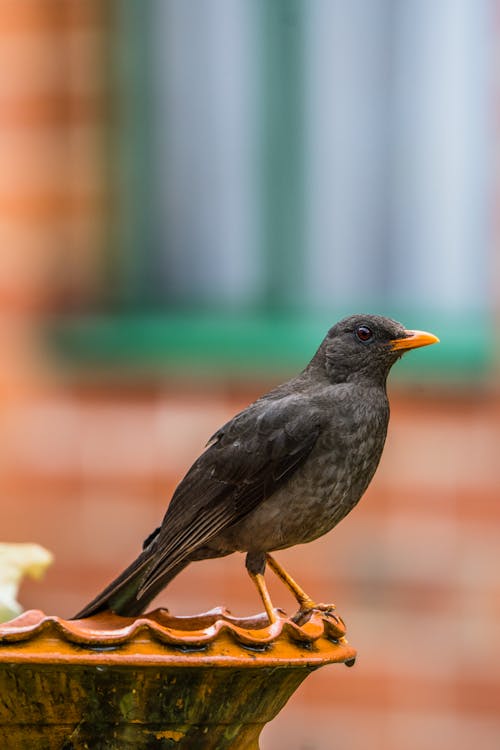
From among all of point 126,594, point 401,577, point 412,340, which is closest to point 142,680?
point 126,594

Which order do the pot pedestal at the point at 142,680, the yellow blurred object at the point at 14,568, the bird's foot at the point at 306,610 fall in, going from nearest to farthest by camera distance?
the pot pedestal at the point at 142,680 → the yellow blurred object at the point at 14,568 → the bird's foot at the point at 306,610

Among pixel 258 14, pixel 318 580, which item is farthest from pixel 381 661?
pixel 258 14

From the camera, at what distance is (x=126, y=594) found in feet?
9.30

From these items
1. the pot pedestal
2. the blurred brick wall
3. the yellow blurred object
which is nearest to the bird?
the yellow blurred object

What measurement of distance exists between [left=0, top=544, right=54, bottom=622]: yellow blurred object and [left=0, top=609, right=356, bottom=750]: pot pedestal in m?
0.28

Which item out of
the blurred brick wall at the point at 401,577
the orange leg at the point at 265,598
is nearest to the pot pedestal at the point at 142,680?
the orange leg at the point at 265,598

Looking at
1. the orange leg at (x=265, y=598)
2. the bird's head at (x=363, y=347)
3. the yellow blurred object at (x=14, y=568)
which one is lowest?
the orange leg at (x=265, y=598)

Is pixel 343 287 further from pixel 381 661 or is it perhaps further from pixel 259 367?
pixel 381 661

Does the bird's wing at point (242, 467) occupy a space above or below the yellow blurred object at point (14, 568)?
above

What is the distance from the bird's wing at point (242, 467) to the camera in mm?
2936

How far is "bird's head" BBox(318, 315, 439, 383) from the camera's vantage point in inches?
121

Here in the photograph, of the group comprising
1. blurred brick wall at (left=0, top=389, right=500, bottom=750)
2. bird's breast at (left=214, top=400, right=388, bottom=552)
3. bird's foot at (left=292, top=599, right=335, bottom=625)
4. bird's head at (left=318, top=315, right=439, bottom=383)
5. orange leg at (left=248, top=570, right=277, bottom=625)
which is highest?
bird's head at (left=318, top=315, right=439, bottom=383)

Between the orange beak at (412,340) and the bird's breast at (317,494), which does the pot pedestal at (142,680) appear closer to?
the bird's breast at (317,494)

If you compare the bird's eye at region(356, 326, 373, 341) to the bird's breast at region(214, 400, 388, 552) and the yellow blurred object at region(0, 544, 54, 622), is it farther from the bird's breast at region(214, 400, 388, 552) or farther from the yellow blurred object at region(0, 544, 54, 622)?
the yellow blurred object at region(0, 544, 54, 622)
